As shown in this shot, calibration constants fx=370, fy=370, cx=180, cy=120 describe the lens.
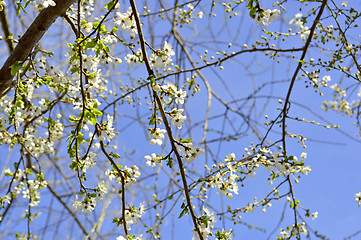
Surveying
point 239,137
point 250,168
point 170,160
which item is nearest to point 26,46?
point 170,160

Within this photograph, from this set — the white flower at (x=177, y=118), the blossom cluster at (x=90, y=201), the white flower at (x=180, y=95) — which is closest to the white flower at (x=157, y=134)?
the white flower at (x=177, y=118)

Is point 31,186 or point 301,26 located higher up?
point 301,26

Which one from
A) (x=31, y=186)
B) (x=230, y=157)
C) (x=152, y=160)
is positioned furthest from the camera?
(x=31, y=186)

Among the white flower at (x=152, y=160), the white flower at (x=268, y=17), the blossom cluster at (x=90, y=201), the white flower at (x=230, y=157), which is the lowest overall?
the blossom cluster at (x=90, y=201)

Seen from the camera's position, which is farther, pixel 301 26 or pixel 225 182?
pixel 301 26

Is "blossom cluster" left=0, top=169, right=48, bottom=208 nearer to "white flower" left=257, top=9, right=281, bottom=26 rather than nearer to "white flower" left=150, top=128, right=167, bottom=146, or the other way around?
"white flower" left=150, top=128, right=167, bottom=146

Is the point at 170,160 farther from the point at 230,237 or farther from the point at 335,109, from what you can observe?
the point at 335,109

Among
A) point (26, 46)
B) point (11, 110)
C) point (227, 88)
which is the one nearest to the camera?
point (26, 46)

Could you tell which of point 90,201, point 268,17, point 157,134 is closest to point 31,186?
point 90,201

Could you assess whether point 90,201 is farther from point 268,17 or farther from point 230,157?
point 268,17

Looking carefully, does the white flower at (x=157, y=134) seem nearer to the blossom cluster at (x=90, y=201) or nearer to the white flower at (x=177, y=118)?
the white flower at (x=177, y=118)

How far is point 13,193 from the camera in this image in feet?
9.16

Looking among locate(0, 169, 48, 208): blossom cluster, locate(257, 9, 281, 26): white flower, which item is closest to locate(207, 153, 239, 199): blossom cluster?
locate(257, 9, 281, 26): white flower

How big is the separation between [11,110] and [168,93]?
45.8 inches
